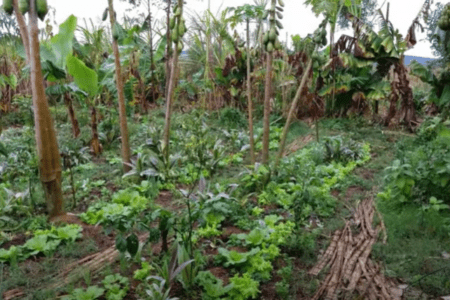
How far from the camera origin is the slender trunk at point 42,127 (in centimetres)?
356

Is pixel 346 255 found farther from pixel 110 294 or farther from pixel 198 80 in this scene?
pixel 198 80

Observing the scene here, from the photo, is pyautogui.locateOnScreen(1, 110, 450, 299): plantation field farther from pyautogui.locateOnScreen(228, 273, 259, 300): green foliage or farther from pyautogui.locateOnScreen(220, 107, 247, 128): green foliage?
pyautogui.locateOnScreen(220, 107, 247, 128): green foliage

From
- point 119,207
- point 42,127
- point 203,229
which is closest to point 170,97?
point 119,207

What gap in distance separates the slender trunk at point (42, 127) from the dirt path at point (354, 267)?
2.50 meters

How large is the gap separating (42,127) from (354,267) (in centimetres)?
296

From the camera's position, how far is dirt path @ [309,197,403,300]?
2.96 meters

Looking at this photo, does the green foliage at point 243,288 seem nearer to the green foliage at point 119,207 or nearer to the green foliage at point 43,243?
the green foliage at point 119,207

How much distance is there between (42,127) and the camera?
145 inches

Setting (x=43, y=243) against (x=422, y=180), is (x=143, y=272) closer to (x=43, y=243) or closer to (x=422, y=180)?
(x=43, y=243)

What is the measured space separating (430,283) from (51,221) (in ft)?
11.1

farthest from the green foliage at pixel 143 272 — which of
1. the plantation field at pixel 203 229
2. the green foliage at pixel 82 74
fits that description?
the green foliage at pixel 82 74

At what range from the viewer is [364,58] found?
883cm

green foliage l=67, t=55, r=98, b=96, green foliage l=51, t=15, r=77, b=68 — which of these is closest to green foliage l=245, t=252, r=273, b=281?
green foliage l=67, t=55, r=98, b=96

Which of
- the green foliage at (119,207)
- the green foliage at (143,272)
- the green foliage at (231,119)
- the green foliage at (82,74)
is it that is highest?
the green foliage at (82,74)
